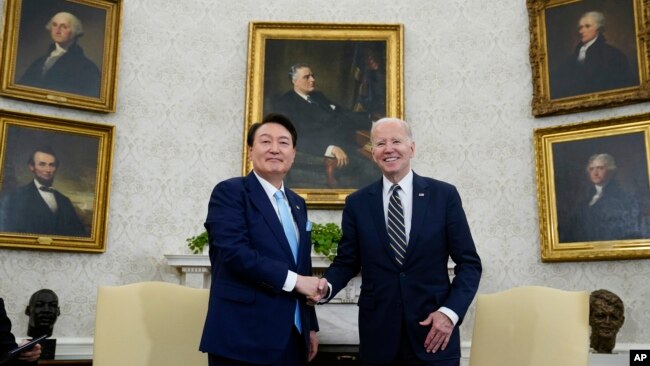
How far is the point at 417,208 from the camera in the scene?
2580 mm

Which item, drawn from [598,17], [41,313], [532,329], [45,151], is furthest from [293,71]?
[532,329]

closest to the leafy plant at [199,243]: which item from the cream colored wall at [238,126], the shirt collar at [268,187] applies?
the cream colored wall at [238,126]

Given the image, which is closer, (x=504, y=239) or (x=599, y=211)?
(x=599, y=211)

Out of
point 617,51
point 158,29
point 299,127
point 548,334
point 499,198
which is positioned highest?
point 158,29

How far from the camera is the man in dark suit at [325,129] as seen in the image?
522 cm

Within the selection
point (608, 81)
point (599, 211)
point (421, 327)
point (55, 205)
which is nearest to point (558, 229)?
point (599, 211)

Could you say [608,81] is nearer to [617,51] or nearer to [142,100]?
[617,51]

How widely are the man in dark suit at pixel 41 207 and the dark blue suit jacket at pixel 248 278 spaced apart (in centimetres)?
276

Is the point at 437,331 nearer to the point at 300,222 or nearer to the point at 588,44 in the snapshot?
the point at 300,222

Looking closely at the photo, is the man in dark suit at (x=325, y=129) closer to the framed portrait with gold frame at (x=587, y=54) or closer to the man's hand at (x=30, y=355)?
the framed portrait with gold frame at (x=587, y=54)

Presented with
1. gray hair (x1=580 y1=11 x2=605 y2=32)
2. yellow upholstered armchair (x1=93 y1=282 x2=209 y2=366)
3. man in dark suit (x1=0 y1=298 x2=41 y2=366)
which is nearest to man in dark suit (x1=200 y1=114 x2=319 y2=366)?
yellow upholstered armchair (x1=93 y1=282 x2=209 y2=366)

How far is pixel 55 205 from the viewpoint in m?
4.75

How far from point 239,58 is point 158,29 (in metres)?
0.74

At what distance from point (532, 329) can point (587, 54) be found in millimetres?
3033
